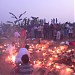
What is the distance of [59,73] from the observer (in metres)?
Result: 12.2

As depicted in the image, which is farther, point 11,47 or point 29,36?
point 29,36

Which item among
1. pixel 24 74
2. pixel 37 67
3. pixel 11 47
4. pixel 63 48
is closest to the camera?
pixel 24 74

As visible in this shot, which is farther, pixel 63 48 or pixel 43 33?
pixel 43 33

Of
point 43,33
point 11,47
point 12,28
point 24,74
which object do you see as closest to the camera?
point 24,74

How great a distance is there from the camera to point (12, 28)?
33.2 meters

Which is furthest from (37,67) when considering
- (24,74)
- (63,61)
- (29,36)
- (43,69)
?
(29,36)

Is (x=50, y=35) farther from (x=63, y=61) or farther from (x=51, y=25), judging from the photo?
(x=63, y=61)

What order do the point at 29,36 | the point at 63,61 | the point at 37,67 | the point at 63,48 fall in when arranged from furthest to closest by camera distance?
the point at 29,36, the point at 63,48, the point at 63,61, the point at 37,67

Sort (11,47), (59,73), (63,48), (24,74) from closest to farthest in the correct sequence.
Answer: (24,74), (59,73), (11,47), (63,48)

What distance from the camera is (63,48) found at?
68.0ft

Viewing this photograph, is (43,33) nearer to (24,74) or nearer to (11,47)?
(11,47)

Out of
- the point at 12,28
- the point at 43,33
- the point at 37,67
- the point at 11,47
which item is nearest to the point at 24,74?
the point at 37,67

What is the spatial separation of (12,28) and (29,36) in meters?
2.78

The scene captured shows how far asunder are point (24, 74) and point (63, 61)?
173 inches
